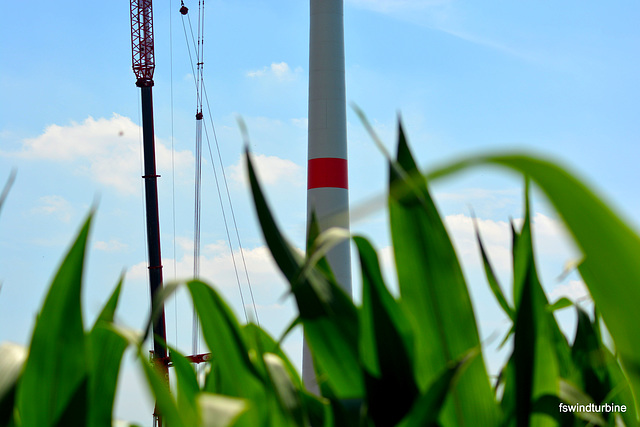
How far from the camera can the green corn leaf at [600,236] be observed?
0.22m

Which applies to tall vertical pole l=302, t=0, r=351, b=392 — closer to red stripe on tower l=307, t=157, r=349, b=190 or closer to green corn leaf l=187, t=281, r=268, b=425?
red stripe on tower l=307, t=157, r=349, b=190

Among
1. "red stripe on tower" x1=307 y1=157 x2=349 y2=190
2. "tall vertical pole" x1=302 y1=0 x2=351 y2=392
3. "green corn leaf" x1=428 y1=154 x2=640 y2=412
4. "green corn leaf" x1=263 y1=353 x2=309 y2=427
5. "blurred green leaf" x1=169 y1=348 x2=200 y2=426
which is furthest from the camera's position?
"tall vertical pole" x1=302 y1=0 x2=351 y2=392

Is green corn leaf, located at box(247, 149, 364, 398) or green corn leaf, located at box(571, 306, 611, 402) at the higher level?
green corn leaf, located at box(247, 149, 364, 398)

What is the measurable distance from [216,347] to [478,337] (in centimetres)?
17

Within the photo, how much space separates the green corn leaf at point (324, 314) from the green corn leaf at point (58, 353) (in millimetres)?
119

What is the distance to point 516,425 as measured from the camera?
0.37 m

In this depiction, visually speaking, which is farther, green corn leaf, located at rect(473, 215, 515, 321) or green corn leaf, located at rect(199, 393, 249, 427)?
green corn leaf, located at rect(473, 215, 515, 321)

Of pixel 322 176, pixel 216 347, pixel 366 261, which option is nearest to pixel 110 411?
pixel 216 347

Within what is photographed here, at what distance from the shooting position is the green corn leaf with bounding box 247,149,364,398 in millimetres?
382

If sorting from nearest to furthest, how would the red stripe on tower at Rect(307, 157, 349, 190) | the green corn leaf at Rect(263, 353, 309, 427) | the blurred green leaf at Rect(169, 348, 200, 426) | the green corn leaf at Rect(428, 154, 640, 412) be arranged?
1. the green corn leaf at Rect(428, 154, 640, 412)
2. the green corn leaf at Rect(263, 353, 309, 427)
3. the blurred green leaf at Rect(169, 348, 200, 426)
4. the red stripe on tower at Rect(307, 157, 349, 190)

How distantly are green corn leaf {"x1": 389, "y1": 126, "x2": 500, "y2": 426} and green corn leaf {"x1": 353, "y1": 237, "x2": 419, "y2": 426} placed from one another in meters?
0.02

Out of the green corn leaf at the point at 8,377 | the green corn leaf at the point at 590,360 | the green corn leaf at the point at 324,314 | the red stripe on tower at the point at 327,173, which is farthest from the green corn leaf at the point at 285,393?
the red stripe on tower at the point at 327,173

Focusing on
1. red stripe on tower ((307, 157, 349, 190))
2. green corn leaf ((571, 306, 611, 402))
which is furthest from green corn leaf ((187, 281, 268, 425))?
red stripe on tower ((307, 157, 349, 190))

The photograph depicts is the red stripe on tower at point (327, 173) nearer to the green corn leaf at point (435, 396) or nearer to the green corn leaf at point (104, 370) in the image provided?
the green corn leaf at point (104, 370)
